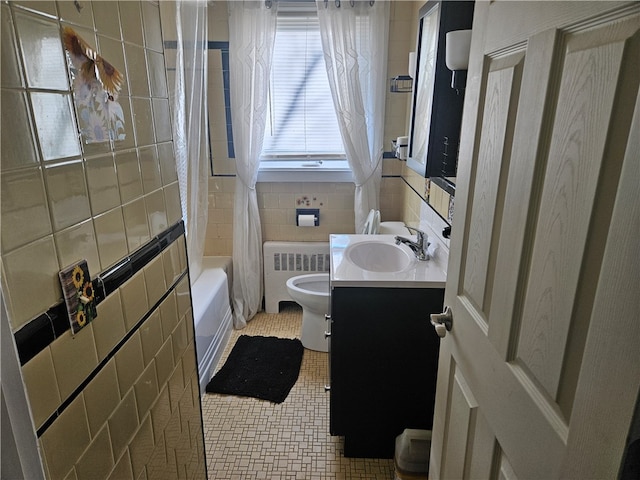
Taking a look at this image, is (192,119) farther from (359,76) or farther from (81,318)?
(81,318)

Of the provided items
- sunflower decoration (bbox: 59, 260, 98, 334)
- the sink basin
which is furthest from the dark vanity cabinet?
sunflower decoration (bbox: 59, 260, 98, 334)

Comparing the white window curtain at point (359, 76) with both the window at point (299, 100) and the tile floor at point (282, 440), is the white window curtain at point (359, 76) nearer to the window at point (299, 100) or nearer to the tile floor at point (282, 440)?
the window at point (299, 100)

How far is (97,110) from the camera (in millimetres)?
762

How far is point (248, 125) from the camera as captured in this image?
2.78 m

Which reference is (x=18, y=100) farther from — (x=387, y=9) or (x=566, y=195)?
(x=387, y=9)

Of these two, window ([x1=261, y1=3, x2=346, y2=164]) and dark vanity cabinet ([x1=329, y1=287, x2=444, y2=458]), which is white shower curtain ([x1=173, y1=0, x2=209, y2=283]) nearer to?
window ([x1=261, y1=3, x2=346, y2=164])

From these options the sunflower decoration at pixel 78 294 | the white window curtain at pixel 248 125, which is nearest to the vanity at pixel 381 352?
the sunflower decoration at pixel 78 294

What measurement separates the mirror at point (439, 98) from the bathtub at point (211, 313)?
1.44m

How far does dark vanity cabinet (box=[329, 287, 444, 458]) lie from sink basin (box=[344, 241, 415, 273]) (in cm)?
40

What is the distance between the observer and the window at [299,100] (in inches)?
107

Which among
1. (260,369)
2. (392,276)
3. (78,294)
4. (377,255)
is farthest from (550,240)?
(260,369)

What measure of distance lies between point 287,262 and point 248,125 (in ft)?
3.40

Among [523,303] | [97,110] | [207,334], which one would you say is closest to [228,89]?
[207,334]

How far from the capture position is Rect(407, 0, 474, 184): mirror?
5.04ft
